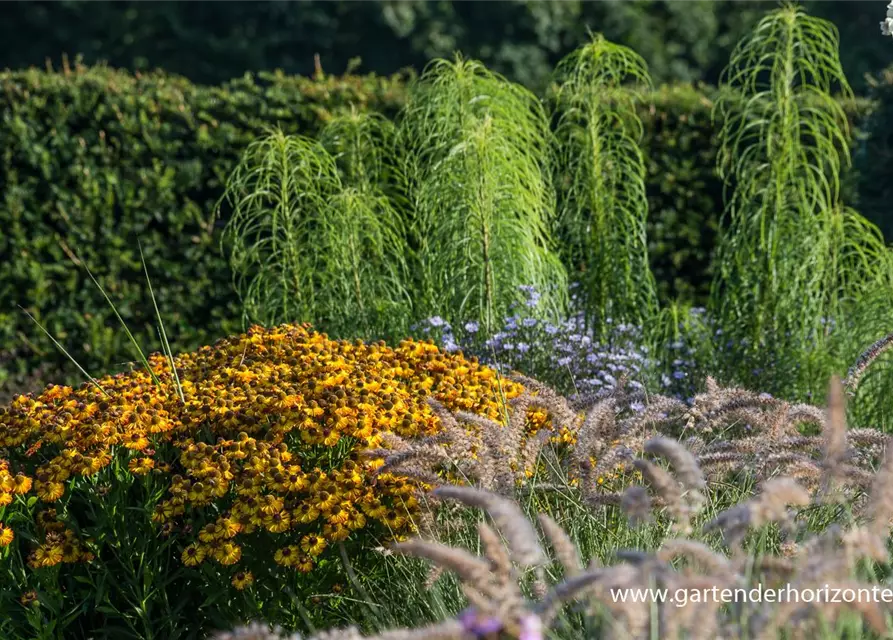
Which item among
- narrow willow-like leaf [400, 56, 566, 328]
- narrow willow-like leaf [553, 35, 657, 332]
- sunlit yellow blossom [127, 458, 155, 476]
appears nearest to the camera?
sunlit yellow blossom [127, 458, 155, 476]

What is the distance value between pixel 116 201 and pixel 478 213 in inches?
115

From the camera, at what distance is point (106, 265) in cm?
718

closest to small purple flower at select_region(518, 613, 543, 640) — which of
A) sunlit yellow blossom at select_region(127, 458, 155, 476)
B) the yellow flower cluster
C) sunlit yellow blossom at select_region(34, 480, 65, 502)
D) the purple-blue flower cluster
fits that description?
the yellow flower cluster

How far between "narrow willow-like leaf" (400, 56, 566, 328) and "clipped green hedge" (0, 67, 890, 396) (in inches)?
62.1

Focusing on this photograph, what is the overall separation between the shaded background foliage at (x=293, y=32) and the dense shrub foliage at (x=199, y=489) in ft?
34.5

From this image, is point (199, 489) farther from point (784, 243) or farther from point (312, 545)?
point (784, 243)

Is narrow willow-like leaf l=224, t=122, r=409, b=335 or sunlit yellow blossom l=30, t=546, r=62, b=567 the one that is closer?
sunlit yellow blossom l=30, t=546, r=62, b=567

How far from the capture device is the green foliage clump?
700 cm

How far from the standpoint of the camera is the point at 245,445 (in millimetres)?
3141

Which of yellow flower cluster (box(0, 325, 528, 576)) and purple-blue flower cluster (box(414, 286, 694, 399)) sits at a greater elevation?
purple-blue flower cluster (box(414, 286, 694, 399))

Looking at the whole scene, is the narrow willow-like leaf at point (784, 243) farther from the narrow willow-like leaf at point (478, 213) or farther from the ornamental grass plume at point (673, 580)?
the ornamental grass plume at point (673, 580)

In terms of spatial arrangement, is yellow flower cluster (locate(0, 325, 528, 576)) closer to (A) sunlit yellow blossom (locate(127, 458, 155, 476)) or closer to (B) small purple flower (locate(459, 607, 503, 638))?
(A) sunlit yellow blossom (locate(127, 458, 155, 476))

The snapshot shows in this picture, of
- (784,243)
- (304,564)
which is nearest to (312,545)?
(304,564)

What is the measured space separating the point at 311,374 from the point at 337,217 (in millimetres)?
2081
